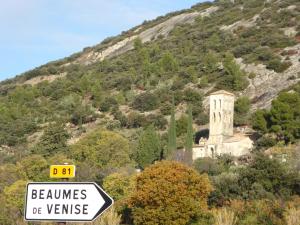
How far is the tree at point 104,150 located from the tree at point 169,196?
76.1 feet

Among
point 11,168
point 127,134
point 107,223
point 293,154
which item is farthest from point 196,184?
point 127,134

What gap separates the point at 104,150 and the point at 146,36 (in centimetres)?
6960

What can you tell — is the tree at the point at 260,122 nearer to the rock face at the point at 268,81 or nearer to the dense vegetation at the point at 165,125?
the dense vegetation at the point at 165,125

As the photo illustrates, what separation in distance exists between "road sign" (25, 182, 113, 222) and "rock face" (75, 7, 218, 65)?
117 m

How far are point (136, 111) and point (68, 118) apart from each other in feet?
30.7

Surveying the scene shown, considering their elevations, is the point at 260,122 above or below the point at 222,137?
above

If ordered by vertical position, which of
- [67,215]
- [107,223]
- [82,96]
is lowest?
[107,223]

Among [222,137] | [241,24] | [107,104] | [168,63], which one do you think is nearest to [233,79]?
[107,104]

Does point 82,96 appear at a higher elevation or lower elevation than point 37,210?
higher

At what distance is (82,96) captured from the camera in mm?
95188

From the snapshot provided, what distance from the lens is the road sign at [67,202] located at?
7.57 m

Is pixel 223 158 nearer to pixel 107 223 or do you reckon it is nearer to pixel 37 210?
pixel 107 223

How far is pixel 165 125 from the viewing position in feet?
254

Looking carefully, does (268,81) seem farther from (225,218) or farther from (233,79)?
(225,218)
